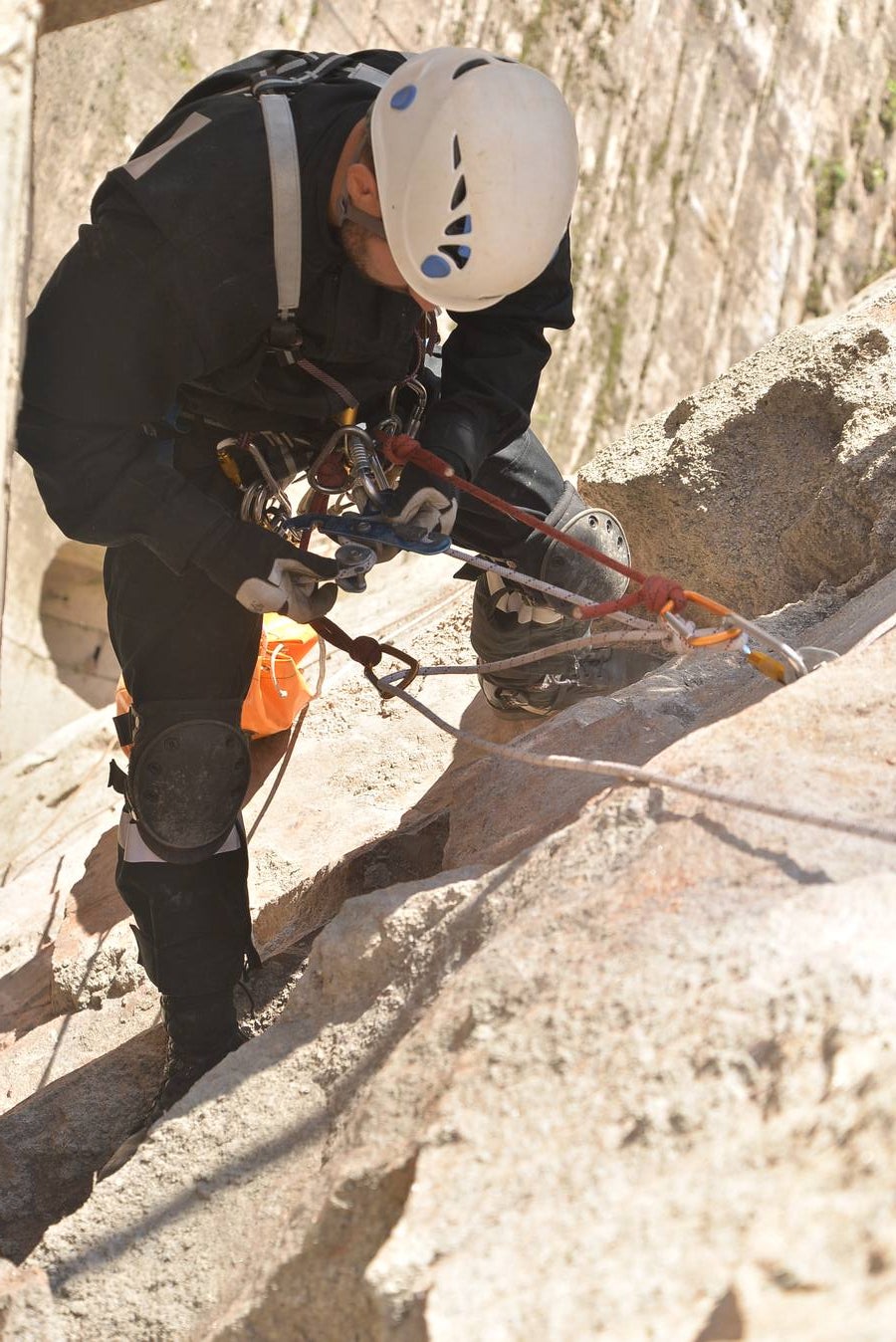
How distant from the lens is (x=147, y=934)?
276 cm

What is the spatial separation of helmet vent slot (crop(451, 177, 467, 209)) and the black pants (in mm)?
792

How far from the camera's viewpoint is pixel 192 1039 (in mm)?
2637

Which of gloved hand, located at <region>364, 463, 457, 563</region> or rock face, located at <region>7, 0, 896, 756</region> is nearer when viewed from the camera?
gloved hand, located at <region>364, 463, 457, 563</region>

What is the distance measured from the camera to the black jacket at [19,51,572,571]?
2.40 meters

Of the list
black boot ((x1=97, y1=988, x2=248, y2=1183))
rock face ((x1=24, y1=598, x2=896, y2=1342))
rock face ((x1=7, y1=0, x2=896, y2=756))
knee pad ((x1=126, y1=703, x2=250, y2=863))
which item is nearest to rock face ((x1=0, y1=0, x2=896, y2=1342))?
rock face ((x1=24, y1=598, x2=896, y2=1342))

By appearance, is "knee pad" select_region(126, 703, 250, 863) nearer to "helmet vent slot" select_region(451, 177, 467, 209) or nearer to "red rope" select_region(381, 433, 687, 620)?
"red rope" select_region(381, 433, 687, 620)

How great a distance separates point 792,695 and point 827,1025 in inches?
32.3

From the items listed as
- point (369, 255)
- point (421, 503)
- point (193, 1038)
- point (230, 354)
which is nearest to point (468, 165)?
point (369, 255)

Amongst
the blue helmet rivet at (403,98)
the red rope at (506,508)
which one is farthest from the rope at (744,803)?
the blue helmet rivet at (403,98)

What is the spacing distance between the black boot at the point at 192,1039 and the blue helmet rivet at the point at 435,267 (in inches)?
59.5

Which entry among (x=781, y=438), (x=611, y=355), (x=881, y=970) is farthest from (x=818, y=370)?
(x=611, y=355)

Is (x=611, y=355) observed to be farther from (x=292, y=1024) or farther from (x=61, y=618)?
(x=292, y=1024)

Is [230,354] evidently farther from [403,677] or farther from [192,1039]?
[192,1039]

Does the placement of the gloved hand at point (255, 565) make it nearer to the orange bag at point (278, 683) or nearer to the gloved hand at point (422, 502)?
the gloved hand at point (422, 502)
